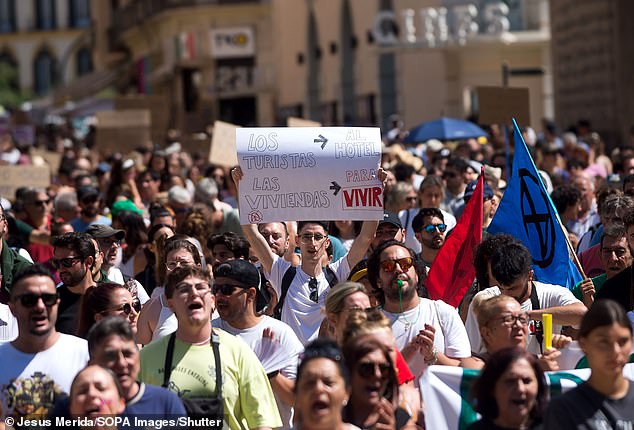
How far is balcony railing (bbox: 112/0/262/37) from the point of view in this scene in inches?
1919

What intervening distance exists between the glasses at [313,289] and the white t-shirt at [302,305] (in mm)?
11

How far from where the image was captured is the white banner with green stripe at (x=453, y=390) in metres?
6.50

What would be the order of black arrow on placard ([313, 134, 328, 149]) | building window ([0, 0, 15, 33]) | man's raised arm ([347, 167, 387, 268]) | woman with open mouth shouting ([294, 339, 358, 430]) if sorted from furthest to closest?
building window ([0, 0, 15, 33]) < black arrow on placard ([313, 134, 328, 149]) < man's raised arm ([347, 167, 387, 268]) < woman with open mouth shouting ([294, 339, 358, 430])

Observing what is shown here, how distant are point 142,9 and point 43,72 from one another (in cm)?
4457

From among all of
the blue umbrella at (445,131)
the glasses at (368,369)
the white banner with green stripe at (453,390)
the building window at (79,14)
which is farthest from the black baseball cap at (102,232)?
the building window at (79,14)

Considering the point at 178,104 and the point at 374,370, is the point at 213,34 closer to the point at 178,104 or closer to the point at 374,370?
the point at 178,104

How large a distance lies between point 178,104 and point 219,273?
149 feet

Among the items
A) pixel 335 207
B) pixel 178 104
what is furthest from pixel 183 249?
pixel 178 104

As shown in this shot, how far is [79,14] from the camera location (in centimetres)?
9919

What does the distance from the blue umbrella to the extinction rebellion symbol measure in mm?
9974

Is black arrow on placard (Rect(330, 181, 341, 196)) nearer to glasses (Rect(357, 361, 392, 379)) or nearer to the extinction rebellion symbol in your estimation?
the extinction rebellion symbol

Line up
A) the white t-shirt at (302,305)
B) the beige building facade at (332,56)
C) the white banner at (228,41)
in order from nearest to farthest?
the white t-shirt at (302,305), the beige building facade at (332,56), the white banner at (228,41)

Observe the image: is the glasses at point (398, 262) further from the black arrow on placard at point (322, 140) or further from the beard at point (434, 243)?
the beard at point (434, 243)

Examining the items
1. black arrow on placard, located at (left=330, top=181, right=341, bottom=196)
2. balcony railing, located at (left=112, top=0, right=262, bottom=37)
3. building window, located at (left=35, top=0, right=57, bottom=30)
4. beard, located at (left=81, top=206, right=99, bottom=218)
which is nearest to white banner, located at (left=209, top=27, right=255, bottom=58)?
balcony railing, located at (left=112, top=0, right=262, bottom=37)
